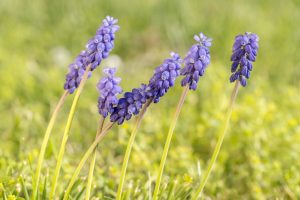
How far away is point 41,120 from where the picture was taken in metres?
4.52

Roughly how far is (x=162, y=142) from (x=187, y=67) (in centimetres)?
190

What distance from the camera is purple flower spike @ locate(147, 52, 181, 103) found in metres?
2.31

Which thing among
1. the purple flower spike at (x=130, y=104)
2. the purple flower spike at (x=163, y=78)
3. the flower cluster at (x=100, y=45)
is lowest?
the purple flower spike at (x=130, y=104)

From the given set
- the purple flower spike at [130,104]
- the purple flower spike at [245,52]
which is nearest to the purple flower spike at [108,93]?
the purple flower spike at [130,104]

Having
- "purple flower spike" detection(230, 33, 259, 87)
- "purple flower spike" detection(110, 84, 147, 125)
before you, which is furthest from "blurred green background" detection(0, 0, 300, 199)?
"purple flower spike" detection(230, 33, 259, 87)

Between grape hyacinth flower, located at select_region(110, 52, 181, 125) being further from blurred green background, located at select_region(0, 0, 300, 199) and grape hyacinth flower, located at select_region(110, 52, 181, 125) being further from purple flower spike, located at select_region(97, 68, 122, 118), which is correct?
blurred green background, located at select_region(0, 0, 300, 199)

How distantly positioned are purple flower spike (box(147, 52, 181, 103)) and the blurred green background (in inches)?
24.3

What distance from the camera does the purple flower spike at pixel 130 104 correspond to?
2340mm

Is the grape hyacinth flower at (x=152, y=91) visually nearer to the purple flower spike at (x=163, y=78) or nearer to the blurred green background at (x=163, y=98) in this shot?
the purple flower spike at (x=163, y=78)

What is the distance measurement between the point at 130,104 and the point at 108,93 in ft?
0.29

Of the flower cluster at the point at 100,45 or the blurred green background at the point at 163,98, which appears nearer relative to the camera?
the flower cluster at the point at 100,45

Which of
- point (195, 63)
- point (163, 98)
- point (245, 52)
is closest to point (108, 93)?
point (195, 63)

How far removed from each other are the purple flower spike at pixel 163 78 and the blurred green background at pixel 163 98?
0.62 metres

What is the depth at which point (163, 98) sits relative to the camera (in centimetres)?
504
